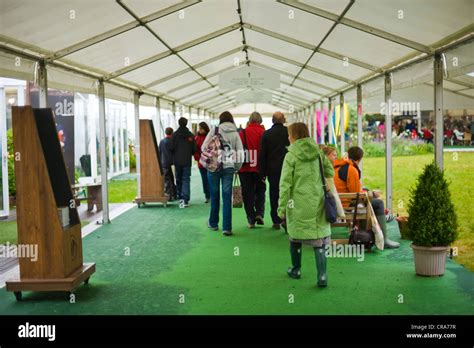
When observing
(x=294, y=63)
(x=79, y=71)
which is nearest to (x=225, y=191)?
(x=79, y=71)

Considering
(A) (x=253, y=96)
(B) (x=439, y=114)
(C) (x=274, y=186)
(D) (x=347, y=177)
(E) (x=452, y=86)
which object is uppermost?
(A) (x=253, y=96)

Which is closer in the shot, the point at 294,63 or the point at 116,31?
the point at 116,31

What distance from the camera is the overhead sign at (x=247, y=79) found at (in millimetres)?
12627

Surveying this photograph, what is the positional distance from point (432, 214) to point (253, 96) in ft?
56.9

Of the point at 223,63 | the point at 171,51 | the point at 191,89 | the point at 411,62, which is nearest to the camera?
the point at 411,62

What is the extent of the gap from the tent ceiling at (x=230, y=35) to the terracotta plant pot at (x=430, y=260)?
1.88 meters

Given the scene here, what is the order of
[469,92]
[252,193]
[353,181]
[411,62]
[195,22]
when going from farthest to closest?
1. [469,92]
2. [252,193]
3. [195,22]
4. [411,62]
5. [353,181]

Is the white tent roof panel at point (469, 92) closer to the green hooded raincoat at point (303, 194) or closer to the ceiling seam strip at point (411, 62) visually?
the ceiling seam strip at point (411, 62)

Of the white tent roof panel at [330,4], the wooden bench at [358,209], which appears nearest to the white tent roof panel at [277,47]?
the white tent roof panel at [330,4]

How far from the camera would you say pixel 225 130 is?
8641 millimetres

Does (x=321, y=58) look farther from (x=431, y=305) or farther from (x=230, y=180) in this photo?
(x=431, y=305)

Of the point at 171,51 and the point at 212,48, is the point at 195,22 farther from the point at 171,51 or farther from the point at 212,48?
the point at 212,48

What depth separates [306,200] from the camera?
5.50 meters

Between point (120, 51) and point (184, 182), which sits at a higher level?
point (120, 51)
